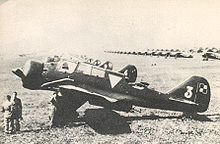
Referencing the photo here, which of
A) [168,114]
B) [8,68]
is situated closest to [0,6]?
[8,68]

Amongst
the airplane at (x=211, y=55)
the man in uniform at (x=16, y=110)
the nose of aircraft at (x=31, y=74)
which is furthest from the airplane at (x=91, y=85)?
the airplane at (x=211, y=55)

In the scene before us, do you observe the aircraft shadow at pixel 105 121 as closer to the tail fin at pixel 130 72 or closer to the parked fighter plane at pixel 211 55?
the tail fin at pixel 130 72

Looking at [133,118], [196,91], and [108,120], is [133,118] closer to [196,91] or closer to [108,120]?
[108,120]

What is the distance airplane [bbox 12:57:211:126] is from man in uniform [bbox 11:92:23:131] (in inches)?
4.6

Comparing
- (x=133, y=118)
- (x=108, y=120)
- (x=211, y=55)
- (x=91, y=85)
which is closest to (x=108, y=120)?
(x=108, y=120)

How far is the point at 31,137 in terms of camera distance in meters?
3.01

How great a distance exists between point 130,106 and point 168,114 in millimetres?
298

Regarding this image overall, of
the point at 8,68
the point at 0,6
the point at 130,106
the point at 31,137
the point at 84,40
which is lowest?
the point at 31,137

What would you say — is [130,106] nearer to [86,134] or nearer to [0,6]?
[86,134]

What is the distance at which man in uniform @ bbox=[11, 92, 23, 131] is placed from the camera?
3029 millimetres

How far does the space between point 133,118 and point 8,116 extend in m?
0.92

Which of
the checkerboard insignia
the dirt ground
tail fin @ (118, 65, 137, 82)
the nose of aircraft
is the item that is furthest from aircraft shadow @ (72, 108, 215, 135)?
the nose of aircraft

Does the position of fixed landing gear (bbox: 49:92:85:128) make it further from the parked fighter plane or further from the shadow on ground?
the parked fighter plane

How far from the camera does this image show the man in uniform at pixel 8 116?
3012 millimetres
